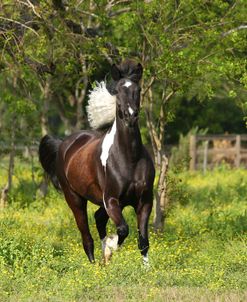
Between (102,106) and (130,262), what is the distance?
249 cm

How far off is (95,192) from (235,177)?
15.6 m

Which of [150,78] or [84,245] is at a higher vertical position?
[150,78]

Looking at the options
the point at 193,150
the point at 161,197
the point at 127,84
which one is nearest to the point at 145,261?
the point at 127,84

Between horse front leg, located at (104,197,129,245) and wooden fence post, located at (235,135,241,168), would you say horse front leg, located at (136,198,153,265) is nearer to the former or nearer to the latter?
horse front leg, located at (104,197,129,245)

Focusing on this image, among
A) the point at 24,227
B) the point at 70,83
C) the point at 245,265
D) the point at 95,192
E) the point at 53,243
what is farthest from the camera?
the point at 70,83

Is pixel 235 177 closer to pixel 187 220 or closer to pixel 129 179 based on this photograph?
pixel 187 220

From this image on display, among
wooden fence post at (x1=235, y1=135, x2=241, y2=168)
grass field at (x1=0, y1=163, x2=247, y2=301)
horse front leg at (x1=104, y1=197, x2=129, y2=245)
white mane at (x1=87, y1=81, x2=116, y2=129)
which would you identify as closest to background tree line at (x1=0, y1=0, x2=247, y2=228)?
grass field at (x1=0, y1=163, x2=247, y2=301)

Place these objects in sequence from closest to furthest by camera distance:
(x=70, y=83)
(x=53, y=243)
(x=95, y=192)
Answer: (x=95, y=192), (x=53, y=243), (x=70, y=83)

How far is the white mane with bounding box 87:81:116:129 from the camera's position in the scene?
1191 cm

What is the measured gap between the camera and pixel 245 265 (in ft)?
36.3

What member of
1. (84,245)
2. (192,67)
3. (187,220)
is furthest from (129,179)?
(187,220)

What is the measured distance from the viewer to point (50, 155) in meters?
14.6

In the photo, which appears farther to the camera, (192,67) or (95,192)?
(192,67)

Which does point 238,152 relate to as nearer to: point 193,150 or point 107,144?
point 193,150
